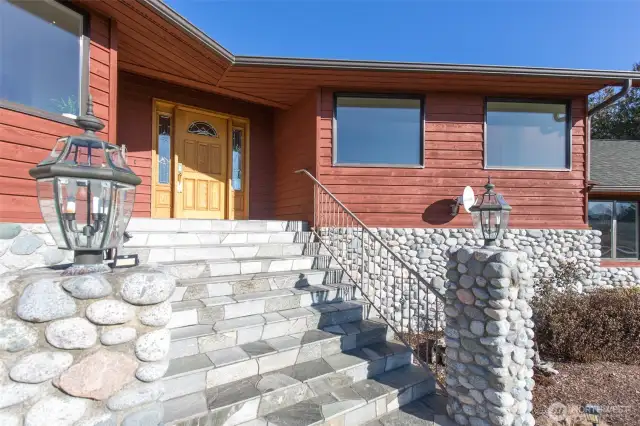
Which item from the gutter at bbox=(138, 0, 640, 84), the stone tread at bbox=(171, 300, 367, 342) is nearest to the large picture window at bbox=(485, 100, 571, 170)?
the gutter at bbox=(138, 0, 640, 84)

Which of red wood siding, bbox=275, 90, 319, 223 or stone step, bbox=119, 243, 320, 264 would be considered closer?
stone step, bbox=119, 243, 320, 264

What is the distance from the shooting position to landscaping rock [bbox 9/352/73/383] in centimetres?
111

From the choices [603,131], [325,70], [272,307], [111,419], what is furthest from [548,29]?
[603,131]

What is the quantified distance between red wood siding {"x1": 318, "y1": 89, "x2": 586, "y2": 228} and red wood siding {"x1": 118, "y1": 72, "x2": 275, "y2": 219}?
156 centimetres

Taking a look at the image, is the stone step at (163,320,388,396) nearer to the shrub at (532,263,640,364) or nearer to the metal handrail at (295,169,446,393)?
the metal handrail at (295,169,446,393)

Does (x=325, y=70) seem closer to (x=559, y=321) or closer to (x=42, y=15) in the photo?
(x=42, y=15)

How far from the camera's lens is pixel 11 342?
109 cm

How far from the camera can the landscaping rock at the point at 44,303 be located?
1117mm

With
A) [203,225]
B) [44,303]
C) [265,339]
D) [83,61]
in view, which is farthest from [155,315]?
[83,61]

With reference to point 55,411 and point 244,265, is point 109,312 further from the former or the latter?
point 244,265

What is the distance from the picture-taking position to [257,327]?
2.55m

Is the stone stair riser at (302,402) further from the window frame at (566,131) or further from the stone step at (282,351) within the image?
the window frame at (566,131)

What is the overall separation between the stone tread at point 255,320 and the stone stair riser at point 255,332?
2 cm

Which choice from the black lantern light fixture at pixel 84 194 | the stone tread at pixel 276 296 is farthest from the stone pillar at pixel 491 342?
the black lantern light fixture at pixel 84 194
